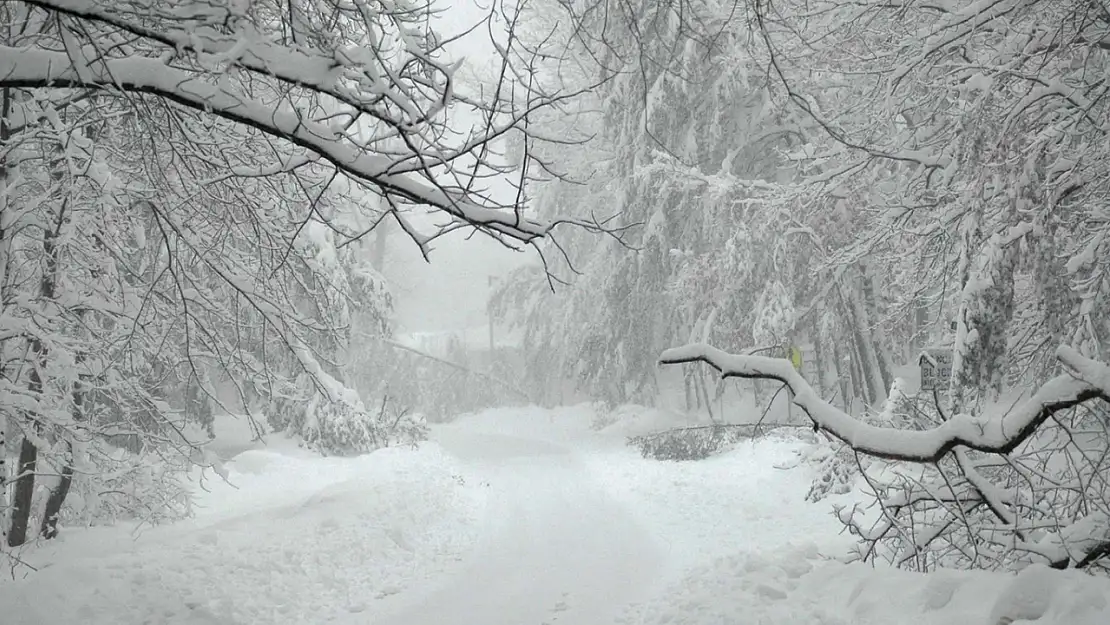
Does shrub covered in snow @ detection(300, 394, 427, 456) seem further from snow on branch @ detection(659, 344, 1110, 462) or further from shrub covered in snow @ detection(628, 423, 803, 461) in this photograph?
snow on branch @ detection(659, 344, 1110, 462)

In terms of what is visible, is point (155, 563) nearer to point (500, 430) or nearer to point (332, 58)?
point (332, 58)

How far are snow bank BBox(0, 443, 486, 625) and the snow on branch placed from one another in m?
4.54

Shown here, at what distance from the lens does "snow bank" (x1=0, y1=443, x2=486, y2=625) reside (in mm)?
5566

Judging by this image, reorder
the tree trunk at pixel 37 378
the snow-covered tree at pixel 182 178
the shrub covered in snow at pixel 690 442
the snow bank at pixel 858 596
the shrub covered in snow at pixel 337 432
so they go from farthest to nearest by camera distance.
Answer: the shrub covered in snow at pixel 690 442, the shrub covered in snow at pixel 337 432, the tree trunk at pixel 37 378, the snow bank at pixel 858 596, the snow-covered tree at pixel 182 178

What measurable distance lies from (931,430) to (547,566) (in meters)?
5.63

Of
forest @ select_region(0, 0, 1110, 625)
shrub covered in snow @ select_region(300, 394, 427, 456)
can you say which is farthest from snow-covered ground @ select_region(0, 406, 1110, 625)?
shrub covered in snow @ select_region(300, 394, 427, 456)

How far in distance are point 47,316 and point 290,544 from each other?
3.81 m

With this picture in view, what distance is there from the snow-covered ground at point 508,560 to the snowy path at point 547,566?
0.03 meters

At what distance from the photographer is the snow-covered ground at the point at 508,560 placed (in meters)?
4.87

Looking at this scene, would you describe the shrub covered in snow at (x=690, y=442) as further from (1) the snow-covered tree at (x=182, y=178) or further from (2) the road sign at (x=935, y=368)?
(1) the snow-covered tree at (x=182, y=178)

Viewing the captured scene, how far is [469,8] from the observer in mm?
4137

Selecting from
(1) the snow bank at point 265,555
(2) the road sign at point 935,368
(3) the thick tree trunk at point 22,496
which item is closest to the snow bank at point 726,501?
(2) the road sign at point 935,368

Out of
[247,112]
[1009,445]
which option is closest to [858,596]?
[1009,445]

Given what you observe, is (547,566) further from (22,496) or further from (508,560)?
(22,496)
